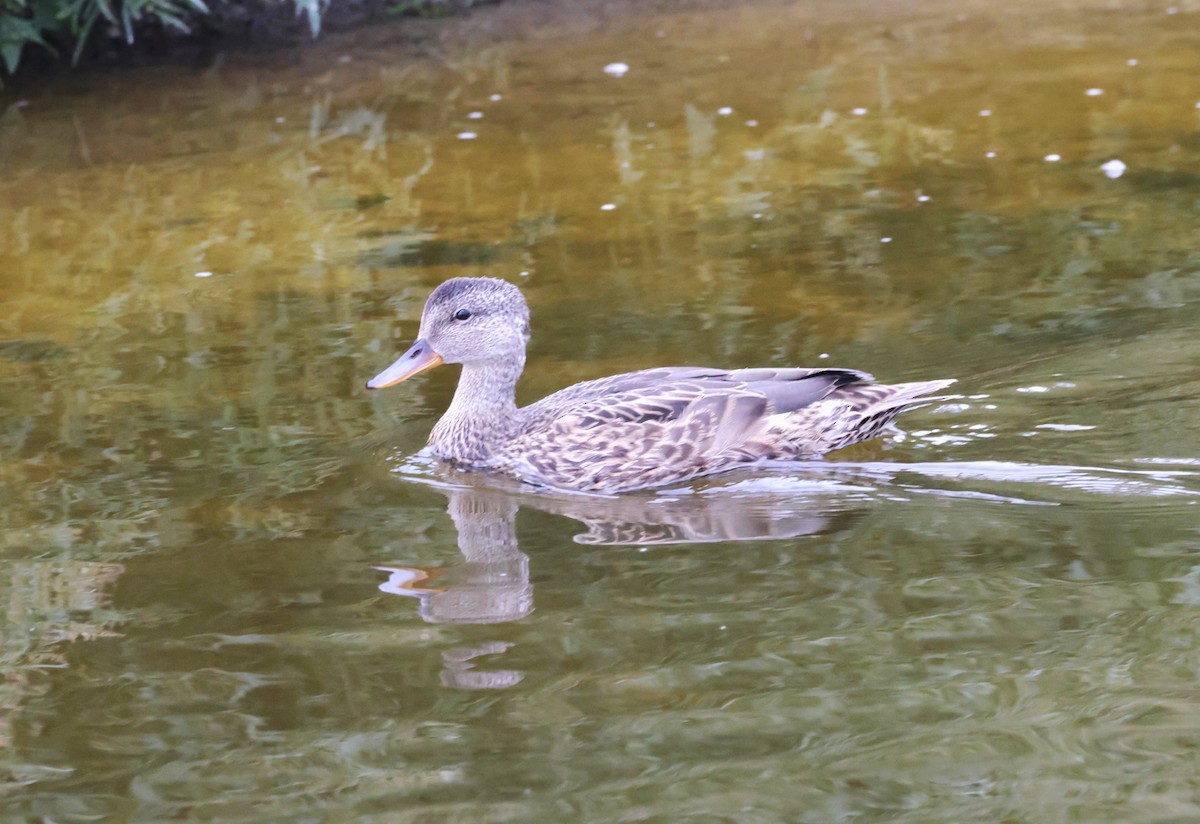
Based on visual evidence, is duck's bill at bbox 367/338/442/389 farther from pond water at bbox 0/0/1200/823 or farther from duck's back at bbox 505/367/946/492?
duck's back at bbox 505/367/946/492

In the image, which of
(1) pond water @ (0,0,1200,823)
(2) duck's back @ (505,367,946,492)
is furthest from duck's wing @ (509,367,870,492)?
(1) pond water @ (0,0,1200,823)

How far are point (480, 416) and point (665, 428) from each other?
81 cm

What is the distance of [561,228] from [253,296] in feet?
6.26

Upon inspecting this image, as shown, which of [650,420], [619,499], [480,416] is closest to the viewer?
[619,499]

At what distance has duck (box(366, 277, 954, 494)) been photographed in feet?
20.0

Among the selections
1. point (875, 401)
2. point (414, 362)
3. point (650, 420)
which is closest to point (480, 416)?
point (414, 362)

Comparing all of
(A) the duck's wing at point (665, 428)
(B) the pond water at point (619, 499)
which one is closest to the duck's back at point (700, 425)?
(A) the duck's wing at point (665, 428)

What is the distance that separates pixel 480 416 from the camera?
21.0 feet

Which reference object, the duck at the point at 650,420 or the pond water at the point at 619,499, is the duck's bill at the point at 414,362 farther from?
the pond water at the point at 619,499

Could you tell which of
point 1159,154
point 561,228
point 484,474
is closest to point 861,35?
point 1159,154

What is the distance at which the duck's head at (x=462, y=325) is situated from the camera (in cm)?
643

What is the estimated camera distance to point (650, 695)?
13.7 feet

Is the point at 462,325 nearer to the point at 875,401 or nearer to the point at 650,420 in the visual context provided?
the point at 650,420

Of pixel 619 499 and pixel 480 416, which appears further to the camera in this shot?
pixel 480 416
